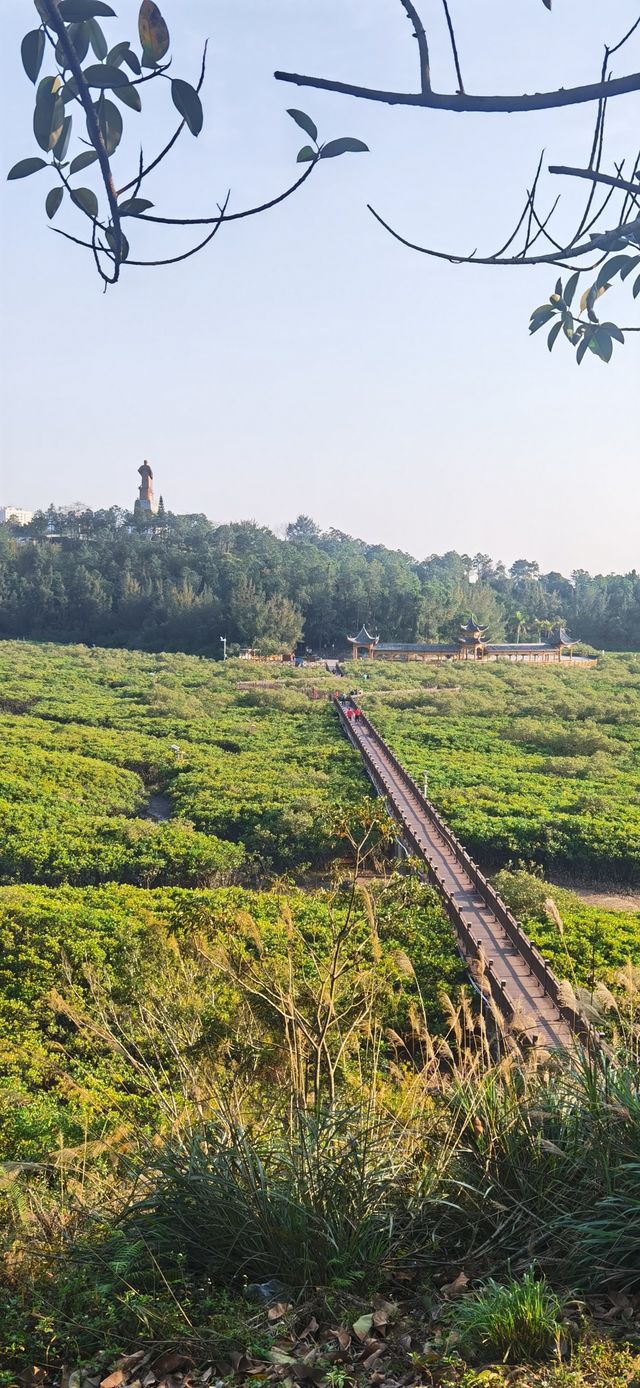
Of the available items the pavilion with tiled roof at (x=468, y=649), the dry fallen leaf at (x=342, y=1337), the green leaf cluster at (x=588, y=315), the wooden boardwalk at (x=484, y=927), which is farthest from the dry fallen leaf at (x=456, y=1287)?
the pavilion with tiled roof at (x=468, y=649)

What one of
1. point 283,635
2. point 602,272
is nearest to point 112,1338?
point 602,272

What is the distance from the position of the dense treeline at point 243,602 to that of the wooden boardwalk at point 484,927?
1440 inches

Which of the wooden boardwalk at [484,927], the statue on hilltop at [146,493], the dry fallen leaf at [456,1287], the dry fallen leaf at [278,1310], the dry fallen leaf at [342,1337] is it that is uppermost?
the statue on hilltop at [146,493]

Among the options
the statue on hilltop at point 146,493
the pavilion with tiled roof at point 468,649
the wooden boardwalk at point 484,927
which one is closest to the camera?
the wooden boardwalk at point 484,927

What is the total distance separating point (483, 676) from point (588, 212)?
4610 centimetres

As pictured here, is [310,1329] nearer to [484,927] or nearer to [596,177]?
[596,177]

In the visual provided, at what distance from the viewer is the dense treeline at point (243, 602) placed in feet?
200

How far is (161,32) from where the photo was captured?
147cm

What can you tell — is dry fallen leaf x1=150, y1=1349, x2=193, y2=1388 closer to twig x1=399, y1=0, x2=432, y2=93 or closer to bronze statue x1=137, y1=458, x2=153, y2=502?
twig x1=399, y1=0, x2=432, y2=93

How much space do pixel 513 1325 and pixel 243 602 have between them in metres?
57.0

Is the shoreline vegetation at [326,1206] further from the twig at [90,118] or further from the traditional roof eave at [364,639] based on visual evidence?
the traditional roof eave at [364,639]

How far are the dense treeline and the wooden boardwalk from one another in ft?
120

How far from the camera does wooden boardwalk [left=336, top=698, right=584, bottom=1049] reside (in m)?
8.77

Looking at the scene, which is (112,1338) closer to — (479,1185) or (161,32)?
(479,1185)
